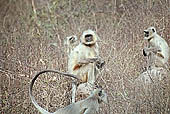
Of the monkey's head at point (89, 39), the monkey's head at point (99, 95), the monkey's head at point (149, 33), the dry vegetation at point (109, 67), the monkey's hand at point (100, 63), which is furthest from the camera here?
the monkey's head at point (149, 33)

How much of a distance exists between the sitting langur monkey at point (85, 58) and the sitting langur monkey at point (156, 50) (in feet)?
3.14

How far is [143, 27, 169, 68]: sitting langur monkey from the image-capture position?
6914 mm

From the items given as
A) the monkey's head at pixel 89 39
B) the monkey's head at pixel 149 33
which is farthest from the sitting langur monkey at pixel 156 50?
the monkey's head at pixel 89 39

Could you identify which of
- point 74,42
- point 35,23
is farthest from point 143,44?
point 35,23

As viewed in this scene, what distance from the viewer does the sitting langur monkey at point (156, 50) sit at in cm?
691

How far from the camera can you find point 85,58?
642 cm

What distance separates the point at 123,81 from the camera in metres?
5.66

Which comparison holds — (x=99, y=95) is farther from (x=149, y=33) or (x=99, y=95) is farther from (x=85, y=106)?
(x=149, y=33)

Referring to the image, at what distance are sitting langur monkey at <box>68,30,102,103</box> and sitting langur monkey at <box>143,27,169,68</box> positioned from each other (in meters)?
0.96

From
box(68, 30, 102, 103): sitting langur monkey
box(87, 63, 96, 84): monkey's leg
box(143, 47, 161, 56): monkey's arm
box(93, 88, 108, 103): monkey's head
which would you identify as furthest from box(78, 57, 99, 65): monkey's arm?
box(93, 88, 108, 103): monkey's head

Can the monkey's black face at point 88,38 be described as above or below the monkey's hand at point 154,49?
above

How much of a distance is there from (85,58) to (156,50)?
1.36 m

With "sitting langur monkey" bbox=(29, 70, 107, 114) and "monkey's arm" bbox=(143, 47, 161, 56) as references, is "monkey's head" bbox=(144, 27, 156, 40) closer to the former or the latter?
"monkey's arm" bbox=(143, 47, 161, 56)

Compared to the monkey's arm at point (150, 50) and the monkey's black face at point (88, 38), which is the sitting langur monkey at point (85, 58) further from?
the monkey's arm at point (150, 50)
